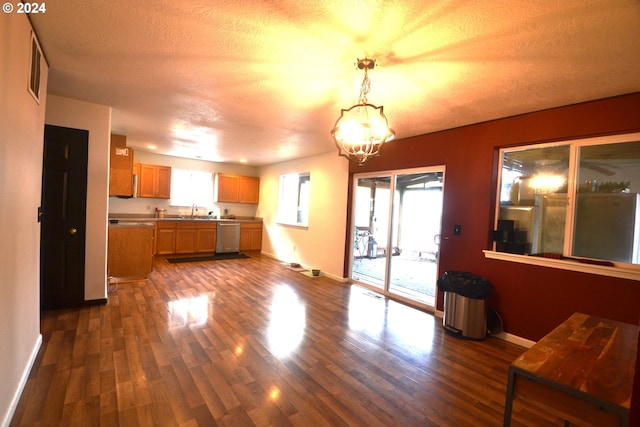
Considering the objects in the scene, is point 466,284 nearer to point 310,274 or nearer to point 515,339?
point 515,339

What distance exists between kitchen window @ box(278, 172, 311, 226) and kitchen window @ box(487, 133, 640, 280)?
3.92m

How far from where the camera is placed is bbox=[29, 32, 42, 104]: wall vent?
1.93 meters

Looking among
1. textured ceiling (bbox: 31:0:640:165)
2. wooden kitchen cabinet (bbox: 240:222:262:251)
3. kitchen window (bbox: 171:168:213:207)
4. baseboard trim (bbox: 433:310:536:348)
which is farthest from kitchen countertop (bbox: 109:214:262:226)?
baseboard trim (bbox: 433:310:536:348)

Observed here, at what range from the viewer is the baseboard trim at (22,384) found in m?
1.64

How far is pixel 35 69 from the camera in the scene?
2029 millimetres

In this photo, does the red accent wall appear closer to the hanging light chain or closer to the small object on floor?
the hanging light chain

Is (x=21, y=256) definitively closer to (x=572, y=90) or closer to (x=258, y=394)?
(x=258, y=394)

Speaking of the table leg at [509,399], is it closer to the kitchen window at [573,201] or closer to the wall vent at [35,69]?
the kitchen window at [573,201]

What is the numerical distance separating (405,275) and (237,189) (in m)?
4.95

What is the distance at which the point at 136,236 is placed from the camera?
4.54 metres

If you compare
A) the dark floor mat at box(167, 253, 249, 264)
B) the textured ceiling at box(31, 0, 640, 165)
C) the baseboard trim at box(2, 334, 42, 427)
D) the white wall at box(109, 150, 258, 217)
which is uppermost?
the textured ceiling at box(31, 0, 640, 165)

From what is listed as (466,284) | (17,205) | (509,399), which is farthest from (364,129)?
(17,205)

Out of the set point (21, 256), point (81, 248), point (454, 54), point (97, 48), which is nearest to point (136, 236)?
point (81, 248)

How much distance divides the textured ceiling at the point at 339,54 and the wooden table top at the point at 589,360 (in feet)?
5.66
